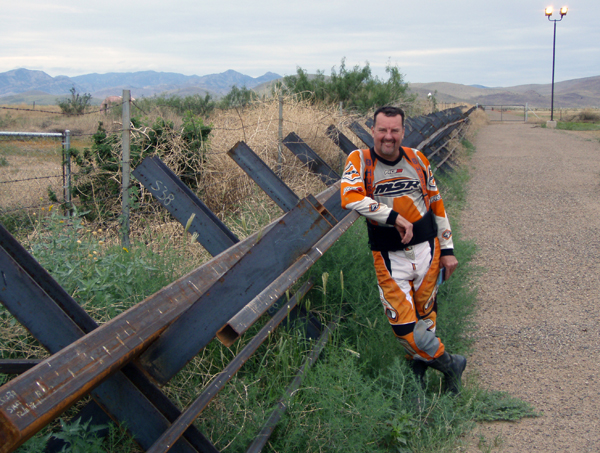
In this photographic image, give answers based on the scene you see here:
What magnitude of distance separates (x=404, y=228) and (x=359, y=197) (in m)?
0.35

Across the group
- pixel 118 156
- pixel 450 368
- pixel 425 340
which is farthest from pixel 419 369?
pixel 118 156

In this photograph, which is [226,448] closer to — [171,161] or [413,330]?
[413,330]

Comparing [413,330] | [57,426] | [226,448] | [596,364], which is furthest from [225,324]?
[596,364]

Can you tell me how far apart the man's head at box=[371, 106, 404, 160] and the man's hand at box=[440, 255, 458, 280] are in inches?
31.7

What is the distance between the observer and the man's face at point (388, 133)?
3238 mm

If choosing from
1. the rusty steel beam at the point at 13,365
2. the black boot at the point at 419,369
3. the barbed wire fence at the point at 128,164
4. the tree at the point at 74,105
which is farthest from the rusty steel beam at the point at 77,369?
the tree at the point at 74,105

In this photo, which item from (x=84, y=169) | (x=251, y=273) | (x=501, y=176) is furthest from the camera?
(x=501, y=176)

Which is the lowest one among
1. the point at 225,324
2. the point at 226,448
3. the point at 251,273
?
the point at 226,448

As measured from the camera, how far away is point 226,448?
93.0 inches

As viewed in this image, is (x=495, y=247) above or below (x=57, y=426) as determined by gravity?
below

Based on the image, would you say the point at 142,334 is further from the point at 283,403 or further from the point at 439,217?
the point at 439,217

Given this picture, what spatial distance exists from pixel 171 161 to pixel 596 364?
16.9ft

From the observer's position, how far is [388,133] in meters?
3.24

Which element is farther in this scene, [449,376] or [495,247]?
[495,247]
